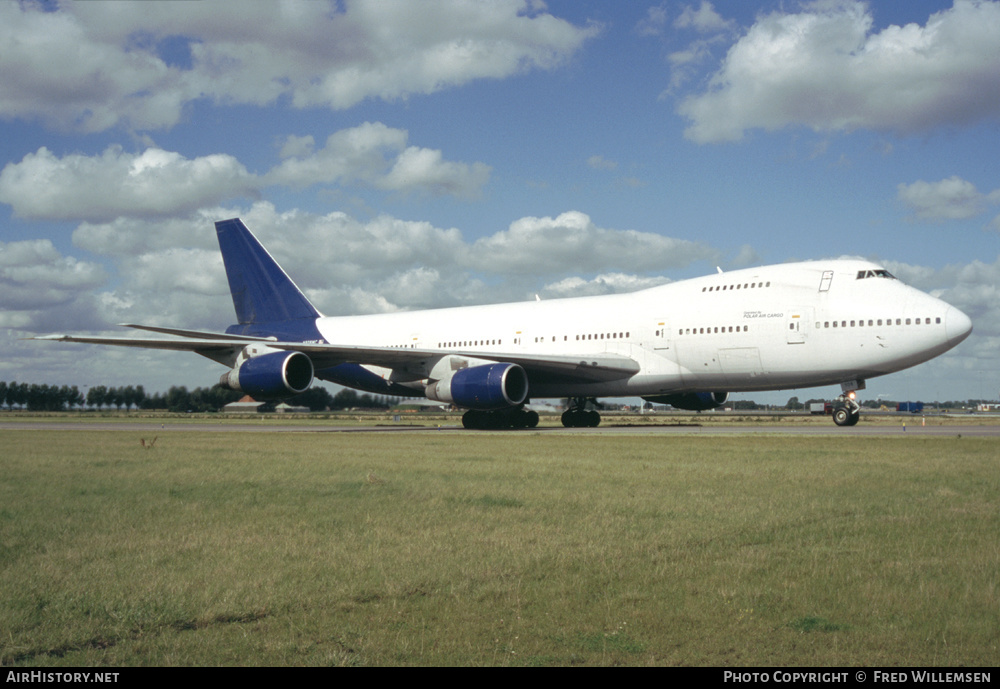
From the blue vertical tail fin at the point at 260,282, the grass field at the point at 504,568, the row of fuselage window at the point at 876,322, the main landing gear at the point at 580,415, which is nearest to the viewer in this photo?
the grass field at the point at 504,568

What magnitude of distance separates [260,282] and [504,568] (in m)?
32.7

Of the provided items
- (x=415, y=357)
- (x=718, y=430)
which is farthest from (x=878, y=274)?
(x=415, y=357)

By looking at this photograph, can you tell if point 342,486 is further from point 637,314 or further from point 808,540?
point 637,314

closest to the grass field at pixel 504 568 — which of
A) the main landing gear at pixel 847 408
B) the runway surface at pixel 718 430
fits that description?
the runway surface at pixel 718 430

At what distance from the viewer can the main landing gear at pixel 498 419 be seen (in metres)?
27.3

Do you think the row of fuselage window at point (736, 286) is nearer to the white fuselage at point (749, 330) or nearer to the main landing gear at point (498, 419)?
the white fuselage at point (749, 330)

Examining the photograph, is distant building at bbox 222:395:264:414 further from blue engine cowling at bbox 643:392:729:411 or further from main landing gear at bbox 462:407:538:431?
blue engine cowling at bbox 643:392:729:411

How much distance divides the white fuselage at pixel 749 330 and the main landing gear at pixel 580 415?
1.60 m

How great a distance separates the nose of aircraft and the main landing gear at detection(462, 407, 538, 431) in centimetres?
1334

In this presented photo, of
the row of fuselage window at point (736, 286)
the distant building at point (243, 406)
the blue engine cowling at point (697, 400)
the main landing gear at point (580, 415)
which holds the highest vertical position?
the row of fuselage window at point (736, 286)

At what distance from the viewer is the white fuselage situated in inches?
880

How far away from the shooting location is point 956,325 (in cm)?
2177

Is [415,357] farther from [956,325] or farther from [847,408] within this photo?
[956,325]

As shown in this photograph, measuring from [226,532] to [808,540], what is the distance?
5.07 m
